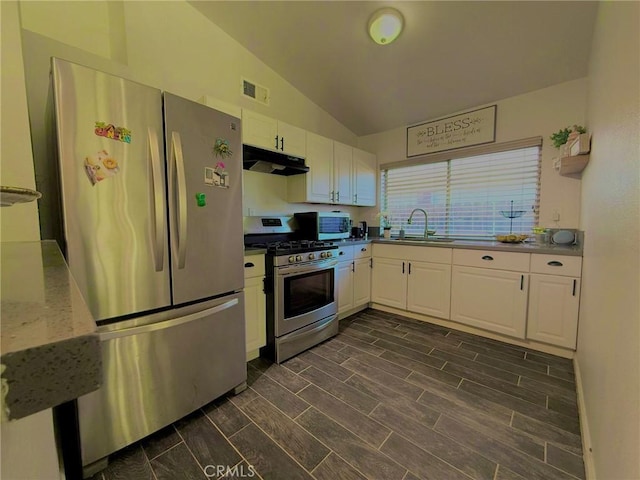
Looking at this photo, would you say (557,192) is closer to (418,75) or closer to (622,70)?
(418,75)

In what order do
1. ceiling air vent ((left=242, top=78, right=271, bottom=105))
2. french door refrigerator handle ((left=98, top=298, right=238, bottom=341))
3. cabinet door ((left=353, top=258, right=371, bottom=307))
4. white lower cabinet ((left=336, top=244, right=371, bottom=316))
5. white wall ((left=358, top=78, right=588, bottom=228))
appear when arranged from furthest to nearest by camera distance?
cabinet door ((left=353, top=258, right=371, bottom=307)) < white lower cabinet ((left=336, top=244, right=371, bottom=316)) < ceiling air vent ((left=242, top=78, right=271, bottom=105)) < white wall ((left=358, top=78, right=588, bottom=228)) < french door refrigerator handle ((left=98, top=298, right=238, bottom=341))

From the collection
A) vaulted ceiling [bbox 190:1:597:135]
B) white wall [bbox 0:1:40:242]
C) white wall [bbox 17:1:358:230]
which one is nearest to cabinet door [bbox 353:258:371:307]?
white wall [bbox 17:1:358:230]

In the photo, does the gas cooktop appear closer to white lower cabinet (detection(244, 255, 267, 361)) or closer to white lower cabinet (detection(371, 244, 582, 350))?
white lower cabinet (detection(244, 255, 267, 361))

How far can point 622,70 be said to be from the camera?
1.05 metres

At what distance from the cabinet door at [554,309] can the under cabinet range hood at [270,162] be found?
7.71 ft

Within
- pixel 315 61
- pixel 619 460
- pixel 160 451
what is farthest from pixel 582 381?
pixel 315 61

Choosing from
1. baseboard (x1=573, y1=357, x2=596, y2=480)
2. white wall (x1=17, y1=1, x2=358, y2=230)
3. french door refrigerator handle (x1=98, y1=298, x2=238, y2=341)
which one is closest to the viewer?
baseboard (x1=573, y1=357, x2=596, y2=480)

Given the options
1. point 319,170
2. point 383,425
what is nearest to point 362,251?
point 319,170

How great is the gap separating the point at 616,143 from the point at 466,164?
2180 mm

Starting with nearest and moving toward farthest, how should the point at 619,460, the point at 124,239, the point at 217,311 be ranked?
the point at 619,460, the point at 124,239, the point at 217,311

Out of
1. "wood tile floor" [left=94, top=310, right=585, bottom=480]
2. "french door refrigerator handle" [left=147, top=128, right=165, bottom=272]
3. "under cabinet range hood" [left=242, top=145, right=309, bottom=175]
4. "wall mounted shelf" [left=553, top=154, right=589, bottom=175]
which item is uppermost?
"under cabinet range hood" [left=242, top=145, right=309, bottom=175]

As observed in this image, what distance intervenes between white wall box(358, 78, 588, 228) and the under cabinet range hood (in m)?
2.16

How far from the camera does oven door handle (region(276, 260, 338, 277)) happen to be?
2.18 metres

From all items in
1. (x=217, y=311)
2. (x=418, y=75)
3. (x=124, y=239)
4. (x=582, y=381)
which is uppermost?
(x=418, y=75)
